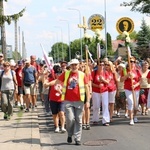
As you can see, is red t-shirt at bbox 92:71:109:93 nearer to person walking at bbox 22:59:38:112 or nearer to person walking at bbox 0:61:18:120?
person walking at bbox 0:61:18:120

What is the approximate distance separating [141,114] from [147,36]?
56.1 metres

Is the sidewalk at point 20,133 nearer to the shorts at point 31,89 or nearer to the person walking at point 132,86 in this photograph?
the shorts at point 31,89

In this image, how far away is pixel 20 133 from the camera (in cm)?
1185

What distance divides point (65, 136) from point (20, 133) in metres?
1.07

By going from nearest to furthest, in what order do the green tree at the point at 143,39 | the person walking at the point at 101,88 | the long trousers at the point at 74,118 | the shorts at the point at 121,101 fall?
the long trousers at the point at 74,118 < the person walking at the point at 101,88 < the shorts at the point at 121,101 < the green tree at the point at 143,39

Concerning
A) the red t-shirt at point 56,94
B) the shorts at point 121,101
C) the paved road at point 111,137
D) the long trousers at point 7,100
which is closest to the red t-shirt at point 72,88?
the paved road at point 111,137

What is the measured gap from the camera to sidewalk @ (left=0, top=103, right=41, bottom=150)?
10.1m

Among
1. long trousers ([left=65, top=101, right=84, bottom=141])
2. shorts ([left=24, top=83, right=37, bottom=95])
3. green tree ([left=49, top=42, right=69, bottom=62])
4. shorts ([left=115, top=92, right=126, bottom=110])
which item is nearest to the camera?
long trousers ([left=65, top=101, right=84, bottom=141])

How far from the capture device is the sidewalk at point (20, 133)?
10.1 metres

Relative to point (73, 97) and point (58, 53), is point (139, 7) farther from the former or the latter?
point (58, 53)

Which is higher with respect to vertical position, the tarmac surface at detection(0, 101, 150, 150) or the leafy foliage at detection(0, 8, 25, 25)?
the leafy foliage at detection(0, 8, 25, 25)

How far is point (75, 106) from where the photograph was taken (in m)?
10.4

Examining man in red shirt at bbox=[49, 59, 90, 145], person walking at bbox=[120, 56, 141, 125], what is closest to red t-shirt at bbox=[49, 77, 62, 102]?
man in red shirt at bbox=[49, 59, 90, 145]

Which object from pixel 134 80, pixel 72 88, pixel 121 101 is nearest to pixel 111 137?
pixel 72 88
